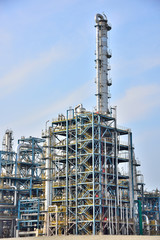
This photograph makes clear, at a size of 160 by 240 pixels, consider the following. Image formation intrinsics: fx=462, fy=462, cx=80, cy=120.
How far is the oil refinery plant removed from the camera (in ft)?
252

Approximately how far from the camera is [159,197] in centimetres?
10575

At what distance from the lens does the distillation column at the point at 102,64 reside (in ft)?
289

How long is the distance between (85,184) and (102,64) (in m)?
25.3

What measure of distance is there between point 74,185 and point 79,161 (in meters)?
4.22

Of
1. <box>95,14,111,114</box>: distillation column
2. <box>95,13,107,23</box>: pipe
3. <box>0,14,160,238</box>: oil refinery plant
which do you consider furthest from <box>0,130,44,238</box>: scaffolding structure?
<box>95,13,107,23</box>: pipe

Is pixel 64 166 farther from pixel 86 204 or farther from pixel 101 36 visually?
pixel 101 36

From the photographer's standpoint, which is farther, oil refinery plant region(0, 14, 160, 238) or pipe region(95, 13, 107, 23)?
pipe region(95, 13, 107, 23)

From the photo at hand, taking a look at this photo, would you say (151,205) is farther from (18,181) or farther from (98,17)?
(98,17)

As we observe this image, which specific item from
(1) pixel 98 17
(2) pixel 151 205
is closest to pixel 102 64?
(1) pixel 98 17

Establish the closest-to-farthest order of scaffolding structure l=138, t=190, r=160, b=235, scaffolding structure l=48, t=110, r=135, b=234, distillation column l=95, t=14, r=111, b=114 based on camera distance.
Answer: scaffolding structure l=48, t=110, r=135, b=234 < distillation column l=95, t=14, r=111, b=114 < scaffolding structure l=138, t=190, r=160, b=235

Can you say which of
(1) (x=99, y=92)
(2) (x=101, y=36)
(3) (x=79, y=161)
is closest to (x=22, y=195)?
(3) (x=79, y=161)

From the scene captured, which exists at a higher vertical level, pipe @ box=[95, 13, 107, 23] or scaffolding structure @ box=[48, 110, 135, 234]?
pipe @ box=[95, 13, 107, 23]

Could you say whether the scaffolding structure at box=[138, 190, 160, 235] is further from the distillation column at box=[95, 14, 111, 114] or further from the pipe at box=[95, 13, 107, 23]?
the pipe at box=[95, 13, 107, 23]

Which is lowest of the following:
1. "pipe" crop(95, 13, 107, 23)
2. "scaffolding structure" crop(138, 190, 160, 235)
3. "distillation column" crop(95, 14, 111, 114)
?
"scaffolding structure" crop(138, 190, 160, 235)
